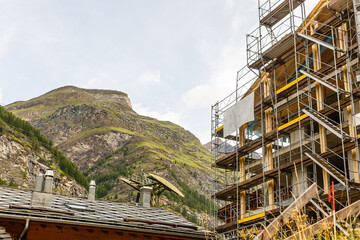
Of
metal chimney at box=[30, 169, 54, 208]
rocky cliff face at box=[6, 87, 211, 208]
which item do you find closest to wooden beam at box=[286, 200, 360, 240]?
metal chimney at box=[30, 169, 54, 208]

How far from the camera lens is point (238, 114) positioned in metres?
36.6

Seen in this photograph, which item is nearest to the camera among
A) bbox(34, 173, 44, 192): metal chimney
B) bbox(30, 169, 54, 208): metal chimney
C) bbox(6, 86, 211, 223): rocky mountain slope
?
bbox(30, 169, 54, 208): metal chimney

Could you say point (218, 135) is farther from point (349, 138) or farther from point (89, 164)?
point (89, 164)

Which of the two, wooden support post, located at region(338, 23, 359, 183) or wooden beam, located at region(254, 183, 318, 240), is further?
wooden support post, located at region(338, 23, 359, 183)

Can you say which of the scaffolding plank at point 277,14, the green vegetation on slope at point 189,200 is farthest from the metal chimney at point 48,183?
the green vegetation on slope at point 189,200

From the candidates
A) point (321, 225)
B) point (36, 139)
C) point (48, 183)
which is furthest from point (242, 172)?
point (36, 139)

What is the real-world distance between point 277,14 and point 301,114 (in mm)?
9363

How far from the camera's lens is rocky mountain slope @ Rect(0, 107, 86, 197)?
2901 inches

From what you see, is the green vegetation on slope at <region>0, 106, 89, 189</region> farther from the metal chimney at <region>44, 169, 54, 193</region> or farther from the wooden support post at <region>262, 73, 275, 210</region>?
the metal chimney at <region>44, 169, 54, 193</region>

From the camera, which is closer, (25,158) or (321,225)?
(321,225)

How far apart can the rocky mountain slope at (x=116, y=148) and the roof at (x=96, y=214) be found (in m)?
81.5

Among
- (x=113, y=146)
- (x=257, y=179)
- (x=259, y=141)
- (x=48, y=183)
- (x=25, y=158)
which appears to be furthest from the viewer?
(x=113, y=146)

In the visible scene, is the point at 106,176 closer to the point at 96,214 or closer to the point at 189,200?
the point at 189,200

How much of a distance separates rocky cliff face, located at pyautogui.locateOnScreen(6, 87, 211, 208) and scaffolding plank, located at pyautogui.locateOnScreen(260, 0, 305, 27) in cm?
6997
